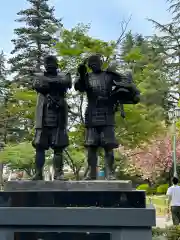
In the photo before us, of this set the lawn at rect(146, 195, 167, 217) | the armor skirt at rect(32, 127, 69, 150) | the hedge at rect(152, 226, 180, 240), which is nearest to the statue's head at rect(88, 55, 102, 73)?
the armor skirt at rect(32, 127, 69, 150)

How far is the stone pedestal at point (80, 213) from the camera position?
5266 millimetres

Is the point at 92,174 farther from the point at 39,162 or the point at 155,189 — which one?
the point at 155,189

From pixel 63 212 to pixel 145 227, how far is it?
1.11 m

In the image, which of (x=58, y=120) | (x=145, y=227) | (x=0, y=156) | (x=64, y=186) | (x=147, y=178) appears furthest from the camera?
(x=147, y=178)

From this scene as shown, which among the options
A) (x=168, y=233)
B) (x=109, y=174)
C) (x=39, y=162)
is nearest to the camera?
(x=109, y=174)

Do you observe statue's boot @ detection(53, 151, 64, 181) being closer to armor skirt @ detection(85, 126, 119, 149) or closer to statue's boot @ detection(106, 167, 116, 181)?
armor skirt @ detection(85, 126, 119, 149)

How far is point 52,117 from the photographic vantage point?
641 centimetres

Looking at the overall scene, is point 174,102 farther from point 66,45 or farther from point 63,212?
point 63,212

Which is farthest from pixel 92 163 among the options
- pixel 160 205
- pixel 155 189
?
pixel 155 189

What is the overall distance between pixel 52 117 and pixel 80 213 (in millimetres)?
1763

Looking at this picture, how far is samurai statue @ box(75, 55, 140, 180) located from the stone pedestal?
0.86 m

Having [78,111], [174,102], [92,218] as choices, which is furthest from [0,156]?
[174,102]

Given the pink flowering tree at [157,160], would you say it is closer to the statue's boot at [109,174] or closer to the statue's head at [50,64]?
the statue's boot at [109,174]

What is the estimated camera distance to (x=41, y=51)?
3156 centimetres
